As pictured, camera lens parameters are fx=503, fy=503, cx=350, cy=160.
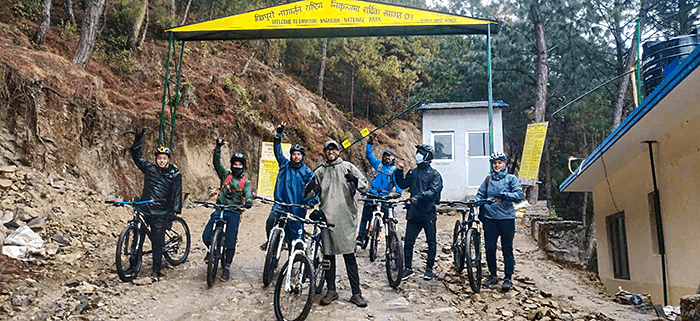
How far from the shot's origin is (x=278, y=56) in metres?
28.5

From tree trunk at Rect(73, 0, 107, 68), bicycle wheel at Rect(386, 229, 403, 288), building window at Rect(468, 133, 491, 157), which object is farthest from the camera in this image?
building window at Rect(468, 133, 491, 157)

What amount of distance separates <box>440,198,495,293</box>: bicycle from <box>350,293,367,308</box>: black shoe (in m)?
1.57

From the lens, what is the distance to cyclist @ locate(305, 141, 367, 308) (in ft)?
20.0

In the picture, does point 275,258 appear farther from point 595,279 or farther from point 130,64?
point 130,64

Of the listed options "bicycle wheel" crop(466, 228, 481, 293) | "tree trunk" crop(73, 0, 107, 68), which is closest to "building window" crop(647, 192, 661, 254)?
"bicycle wheel" crop(466, 228, 481, 293)

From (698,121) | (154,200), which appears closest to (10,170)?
(154,200)

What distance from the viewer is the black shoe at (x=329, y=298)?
618 centimetres

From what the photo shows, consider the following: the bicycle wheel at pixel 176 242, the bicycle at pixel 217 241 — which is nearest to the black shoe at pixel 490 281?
the bicycle at pixel 217 241

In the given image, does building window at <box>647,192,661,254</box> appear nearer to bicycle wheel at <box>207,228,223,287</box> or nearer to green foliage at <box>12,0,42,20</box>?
bicycle wheel at <box>207,228,223,287</box>

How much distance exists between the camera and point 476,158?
776 inches

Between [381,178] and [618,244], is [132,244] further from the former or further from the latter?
[618,244]

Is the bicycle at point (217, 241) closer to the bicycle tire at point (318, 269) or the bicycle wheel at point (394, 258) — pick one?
the bicycle tire at point (318, 269)

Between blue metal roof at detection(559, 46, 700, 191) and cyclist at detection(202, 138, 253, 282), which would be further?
cyclist at detection(202, 138, 253, 282)

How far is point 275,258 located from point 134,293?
1.85 metres
